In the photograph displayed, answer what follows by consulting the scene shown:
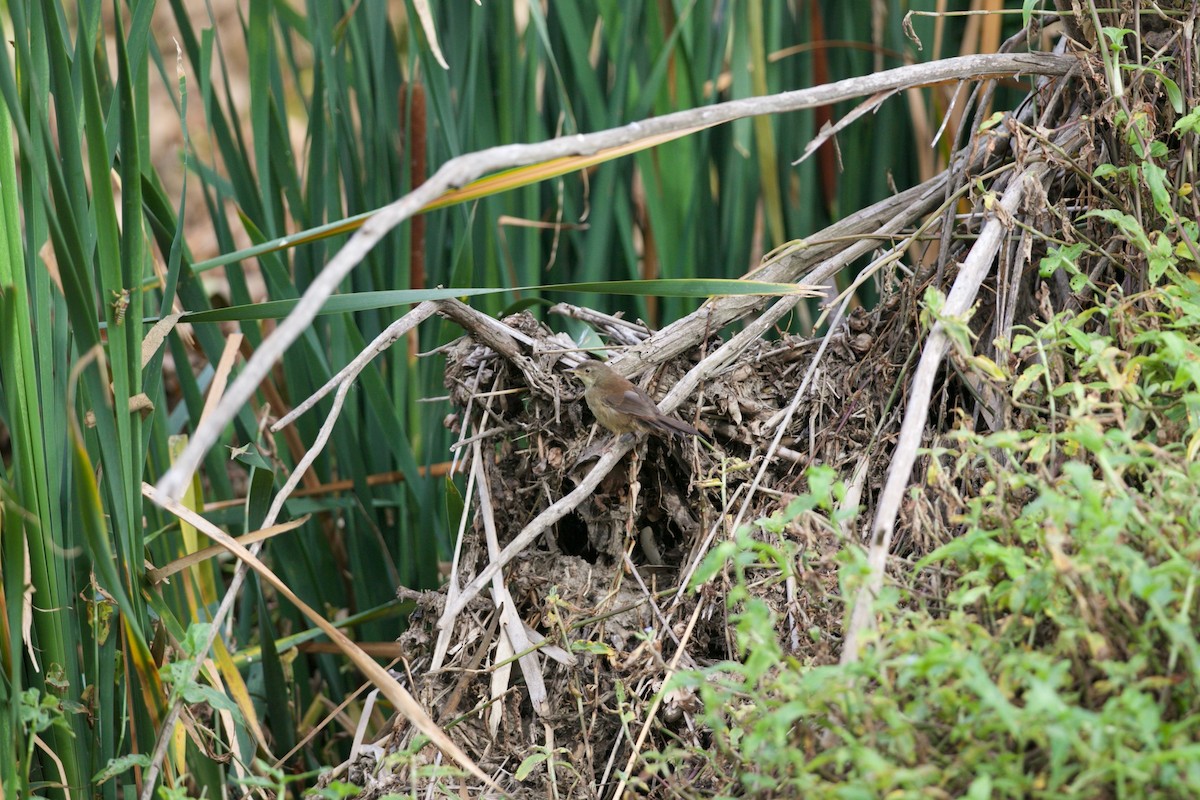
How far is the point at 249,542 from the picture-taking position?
2.12 m

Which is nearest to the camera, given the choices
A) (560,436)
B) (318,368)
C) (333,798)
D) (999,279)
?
(333,798)

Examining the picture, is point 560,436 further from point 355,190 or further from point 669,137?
point 355,190

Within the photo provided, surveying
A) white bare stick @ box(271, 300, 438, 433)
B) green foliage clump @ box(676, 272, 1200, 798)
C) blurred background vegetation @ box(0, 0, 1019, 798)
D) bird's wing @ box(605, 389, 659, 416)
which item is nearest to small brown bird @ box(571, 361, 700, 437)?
bird's wing @ box(605, 389, 659, 416)

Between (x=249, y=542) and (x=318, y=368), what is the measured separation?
76 centimetres

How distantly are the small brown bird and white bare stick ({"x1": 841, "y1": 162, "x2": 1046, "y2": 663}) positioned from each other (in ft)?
1.53

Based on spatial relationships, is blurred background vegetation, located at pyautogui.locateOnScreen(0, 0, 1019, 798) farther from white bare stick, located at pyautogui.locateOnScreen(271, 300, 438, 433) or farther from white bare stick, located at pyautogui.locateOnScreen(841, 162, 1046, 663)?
white bare stick, located at pyautogui.locateOnScreen(841, 162, 1046, 663)

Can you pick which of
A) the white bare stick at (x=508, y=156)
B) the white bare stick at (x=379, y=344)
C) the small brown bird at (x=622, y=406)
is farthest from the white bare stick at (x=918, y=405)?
the white bare stick at (x=379, y=344)

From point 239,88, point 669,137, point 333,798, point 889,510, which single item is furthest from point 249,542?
point 239,88

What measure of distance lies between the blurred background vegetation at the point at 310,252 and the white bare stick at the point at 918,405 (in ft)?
3.37

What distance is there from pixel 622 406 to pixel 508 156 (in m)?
0.72

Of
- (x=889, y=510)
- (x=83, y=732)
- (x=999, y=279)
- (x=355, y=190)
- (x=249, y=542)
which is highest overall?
(x=355, y=190)

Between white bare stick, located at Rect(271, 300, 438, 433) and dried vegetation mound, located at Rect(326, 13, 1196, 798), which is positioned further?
white bare stick, located at Rect(271, 300, 438, 433)

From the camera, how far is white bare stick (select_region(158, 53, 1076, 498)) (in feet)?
3.80

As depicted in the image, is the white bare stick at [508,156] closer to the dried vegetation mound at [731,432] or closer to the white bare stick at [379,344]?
the dried vegetation mound at [731,432]
